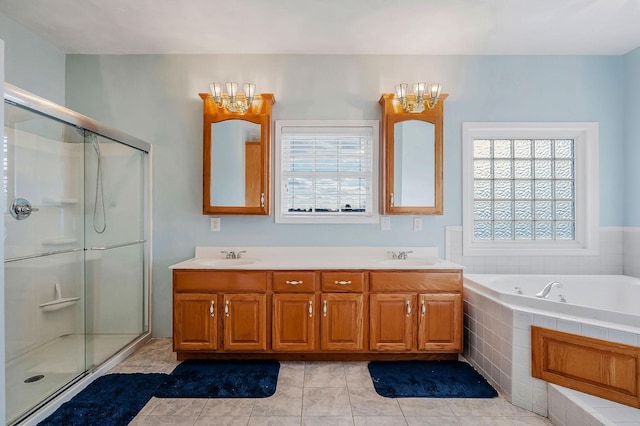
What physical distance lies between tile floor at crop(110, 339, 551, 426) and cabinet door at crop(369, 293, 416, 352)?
1.16 ft

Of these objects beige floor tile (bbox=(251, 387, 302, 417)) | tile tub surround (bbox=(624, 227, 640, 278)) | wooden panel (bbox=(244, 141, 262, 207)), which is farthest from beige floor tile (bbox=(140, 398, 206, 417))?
tile tub surround (bbox=(624, 227, 640, 278))

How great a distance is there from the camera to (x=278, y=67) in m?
3.17

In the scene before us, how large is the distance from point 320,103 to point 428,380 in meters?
2.44

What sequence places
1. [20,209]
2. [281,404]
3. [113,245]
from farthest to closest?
[113,245], [281,404], [20,209]

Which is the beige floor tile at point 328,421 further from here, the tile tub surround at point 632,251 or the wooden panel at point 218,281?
the tile tub surround at point 632,251

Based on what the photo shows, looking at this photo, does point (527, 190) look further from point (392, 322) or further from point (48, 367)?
A: point (48, 367)

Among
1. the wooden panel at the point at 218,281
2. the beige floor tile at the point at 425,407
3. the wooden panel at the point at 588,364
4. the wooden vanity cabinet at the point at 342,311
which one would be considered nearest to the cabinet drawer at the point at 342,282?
the wooden vanity cabinet at the point at 342,311

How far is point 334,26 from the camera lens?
2.71 metres

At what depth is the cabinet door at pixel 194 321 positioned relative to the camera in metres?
2.63

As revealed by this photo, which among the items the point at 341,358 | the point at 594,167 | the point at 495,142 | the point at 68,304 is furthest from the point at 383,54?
the point at 68,304

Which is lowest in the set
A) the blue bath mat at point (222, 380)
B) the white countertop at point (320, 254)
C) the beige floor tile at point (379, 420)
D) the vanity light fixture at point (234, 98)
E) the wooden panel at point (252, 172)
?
the beige floor tile at point (379, 420)

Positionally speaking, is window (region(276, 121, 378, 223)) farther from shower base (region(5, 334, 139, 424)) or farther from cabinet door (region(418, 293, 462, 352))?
shower base (region(5, 334, 139, 424))

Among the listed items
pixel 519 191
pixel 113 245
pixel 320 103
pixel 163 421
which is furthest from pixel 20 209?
pixel 519 191

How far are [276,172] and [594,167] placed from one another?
2.94 m
